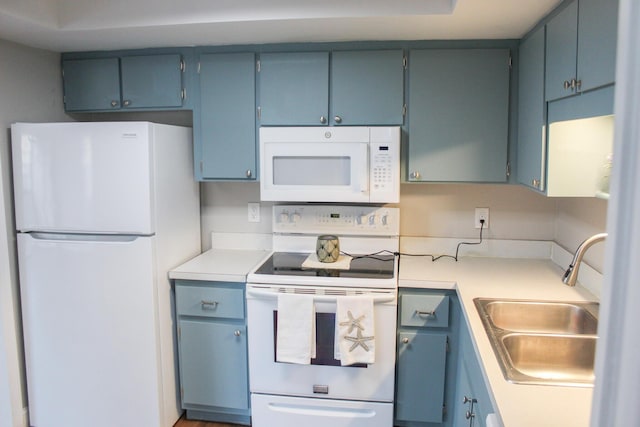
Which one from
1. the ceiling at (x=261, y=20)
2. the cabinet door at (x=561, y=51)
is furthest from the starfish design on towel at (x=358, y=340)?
the ceiling at (x=261, y=20)

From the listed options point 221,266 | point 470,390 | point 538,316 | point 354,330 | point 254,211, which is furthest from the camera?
point 254,211

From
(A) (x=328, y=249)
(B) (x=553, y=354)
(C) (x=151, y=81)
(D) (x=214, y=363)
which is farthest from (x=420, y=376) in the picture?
(C) (x=151, y=81)

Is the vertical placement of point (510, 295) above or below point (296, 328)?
above

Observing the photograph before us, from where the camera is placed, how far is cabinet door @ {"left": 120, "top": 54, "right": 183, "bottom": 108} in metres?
2.60

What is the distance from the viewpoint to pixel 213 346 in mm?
2484

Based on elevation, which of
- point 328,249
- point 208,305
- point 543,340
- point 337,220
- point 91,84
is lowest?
point 208,305

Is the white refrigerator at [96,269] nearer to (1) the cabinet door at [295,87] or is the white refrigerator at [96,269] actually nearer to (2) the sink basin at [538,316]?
(1) the cabinet door at [295,87]

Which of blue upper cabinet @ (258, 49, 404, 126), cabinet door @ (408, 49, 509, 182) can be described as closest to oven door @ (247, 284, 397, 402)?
cabinet door @ (408, 49, 509, 182)

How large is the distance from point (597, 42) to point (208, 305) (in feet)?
6.42

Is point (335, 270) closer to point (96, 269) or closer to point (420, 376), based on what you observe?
point (420, 376)

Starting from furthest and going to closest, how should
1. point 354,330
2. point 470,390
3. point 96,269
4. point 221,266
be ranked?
point 221,266, point 96,269, point 354,330, point 470,390

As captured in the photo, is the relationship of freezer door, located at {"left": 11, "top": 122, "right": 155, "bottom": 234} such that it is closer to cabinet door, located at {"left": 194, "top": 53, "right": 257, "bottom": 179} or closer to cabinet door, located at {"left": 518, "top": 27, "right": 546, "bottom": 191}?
cabinet door, located at {"left": 194, "top": 53, "right": 257, "bottom": 179}

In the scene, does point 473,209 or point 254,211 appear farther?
point 254,211

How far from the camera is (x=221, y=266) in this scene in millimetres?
2551
